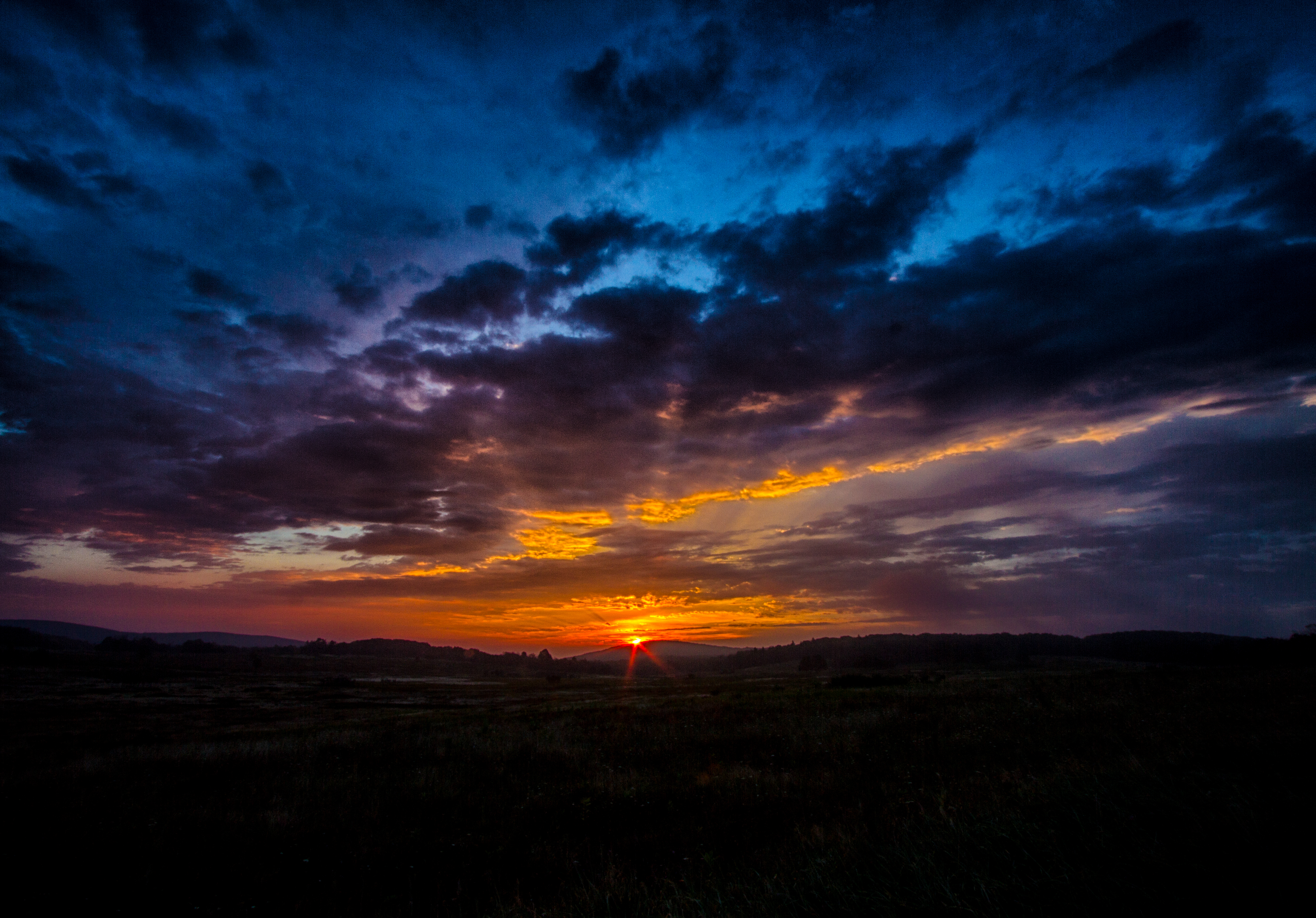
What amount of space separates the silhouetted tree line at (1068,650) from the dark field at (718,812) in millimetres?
74091

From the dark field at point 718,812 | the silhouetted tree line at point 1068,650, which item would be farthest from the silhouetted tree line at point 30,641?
the silhouetted tree line at point 1068,650

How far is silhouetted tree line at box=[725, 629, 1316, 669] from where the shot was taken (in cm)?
7231

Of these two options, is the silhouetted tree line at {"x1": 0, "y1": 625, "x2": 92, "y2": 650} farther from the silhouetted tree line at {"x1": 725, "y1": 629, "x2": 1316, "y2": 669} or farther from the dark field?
the silhouetted tree line at {"x1": 725, "y1": 629, "x2": 1316, "y2": 669}

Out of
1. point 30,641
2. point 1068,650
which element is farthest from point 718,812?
point 30,641

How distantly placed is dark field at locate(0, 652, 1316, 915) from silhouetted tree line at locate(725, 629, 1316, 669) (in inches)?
2917

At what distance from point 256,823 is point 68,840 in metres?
2.79

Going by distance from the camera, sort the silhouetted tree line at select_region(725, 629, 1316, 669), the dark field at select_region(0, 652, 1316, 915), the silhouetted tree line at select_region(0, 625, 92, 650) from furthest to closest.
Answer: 1. the silhouetted tree line at select_region(0, 625, 92, 650)
2. the silhouetted tree line at select_region(725, 629, 1316, 669)
3. the dark field at select_region(0, 652, 1316, 915)

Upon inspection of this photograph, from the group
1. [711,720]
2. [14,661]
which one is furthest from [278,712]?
[14,661]

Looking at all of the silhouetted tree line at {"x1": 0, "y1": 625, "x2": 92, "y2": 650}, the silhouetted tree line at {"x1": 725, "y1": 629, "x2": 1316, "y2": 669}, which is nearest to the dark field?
the silhouetted tree line at {"x1": 725, "y1": 629, "x2": 1316, "y2": 669}

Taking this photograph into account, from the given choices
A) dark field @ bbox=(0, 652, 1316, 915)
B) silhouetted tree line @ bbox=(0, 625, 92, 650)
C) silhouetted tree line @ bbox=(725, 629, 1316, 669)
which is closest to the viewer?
dark field @ bbox=(0, 652, 1316, 915)

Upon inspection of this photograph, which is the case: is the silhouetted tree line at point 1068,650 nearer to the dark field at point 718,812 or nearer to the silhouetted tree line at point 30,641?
the dark field at point 718,812

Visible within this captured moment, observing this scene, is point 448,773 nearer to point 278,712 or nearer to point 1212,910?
point 1212,910

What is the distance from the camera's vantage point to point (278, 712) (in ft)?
148

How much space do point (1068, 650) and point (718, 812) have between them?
680 ft
